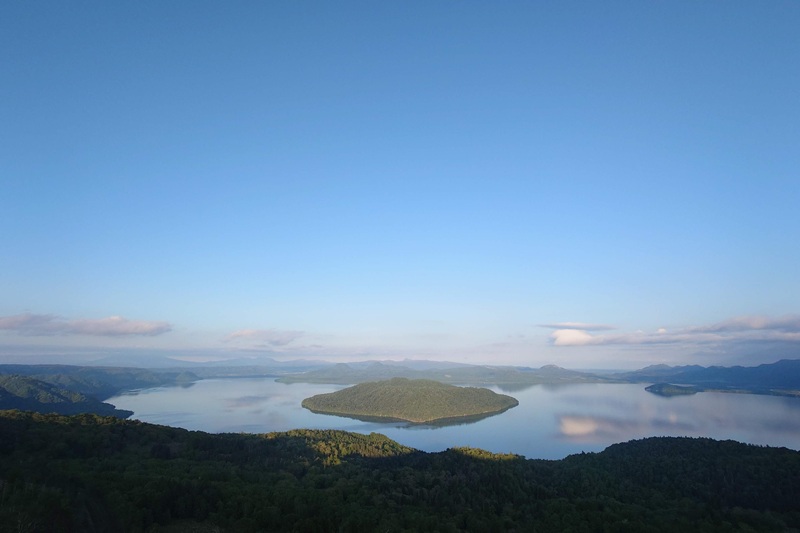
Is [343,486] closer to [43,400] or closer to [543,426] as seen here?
[543,426]

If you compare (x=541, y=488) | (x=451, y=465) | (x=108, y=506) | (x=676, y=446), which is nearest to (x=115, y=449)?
(x=108, y=506)

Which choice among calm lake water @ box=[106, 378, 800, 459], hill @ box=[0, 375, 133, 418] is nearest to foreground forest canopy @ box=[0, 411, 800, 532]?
calm lake water @ box=[106, 378, 800, 459]

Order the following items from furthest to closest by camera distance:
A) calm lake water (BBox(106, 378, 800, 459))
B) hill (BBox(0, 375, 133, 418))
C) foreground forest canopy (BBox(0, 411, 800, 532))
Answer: hill (BBox(0, 375, 133, 418)), calm lake water (BBox(106, 378, 800, 459)), foreground forest canopy (BBox(0, 411, 800, 532))

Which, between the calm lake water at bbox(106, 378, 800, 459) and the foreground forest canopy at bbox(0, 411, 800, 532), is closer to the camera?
the foreground forest canopy at bbox(0, 411, 800, 532)

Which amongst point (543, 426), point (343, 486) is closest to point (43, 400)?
point (343, 486)

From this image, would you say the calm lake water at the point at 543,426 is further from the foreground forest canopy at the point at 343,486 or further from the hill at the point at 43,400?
the foreground forest canopy at the point at 343,486

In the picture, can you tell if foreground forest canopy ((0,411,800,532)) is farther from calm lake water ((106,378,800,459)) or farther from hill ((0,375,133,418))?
hill ((0,375,133,418))
